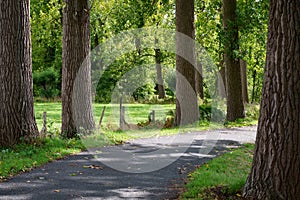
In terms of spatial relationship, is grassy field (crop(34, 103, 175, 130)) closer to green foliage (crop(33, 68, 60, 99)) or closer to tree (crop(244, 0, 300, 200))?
tree (crop(244, 0, 300, 200))

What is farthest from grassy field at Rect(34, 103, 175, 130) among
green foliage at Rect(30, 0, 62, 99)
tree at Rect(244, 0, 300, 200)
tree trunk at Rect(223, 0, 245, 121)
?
tree at Rect(244, 0, 300, 200)

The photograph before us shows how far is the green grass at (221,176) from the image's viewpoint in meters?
7.39

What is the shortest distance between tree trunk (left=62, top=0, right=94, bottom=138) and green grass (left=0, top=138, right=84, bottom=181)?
782 mm

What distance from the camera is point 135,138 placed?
15508 mm

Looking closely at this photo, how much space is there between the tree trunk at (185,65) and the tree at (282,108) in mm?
11926

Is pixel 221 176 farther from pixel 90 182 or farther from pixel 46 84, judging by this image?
pixel 46 84

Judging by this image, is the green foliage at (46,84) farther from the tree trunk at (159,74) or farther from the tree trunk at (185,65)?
the tree trunk at (185,65)

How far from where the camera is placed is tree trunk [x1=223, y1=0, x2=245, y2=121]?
21359 millimetres

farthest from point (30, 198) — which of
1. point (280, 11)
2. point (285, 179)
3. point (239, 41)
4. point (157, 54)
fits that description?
point (157, 54)

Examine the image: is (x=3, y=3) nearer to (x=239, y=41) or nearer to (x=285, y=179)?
(x=285, y=179)

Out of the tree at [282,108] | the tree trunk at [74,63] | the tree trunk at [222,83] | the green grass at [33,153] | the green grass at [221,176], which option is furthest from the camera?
the tree trunk at [222,83]

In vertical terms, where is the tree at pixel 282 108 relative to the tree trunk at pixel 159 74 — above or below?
below

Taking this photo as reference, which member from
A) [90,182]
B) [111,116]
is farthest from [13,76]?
[111,116]

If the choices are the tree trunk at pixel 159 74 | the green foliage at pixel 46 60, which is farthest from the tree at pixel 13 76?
the tree trunk at pixel 159 74
